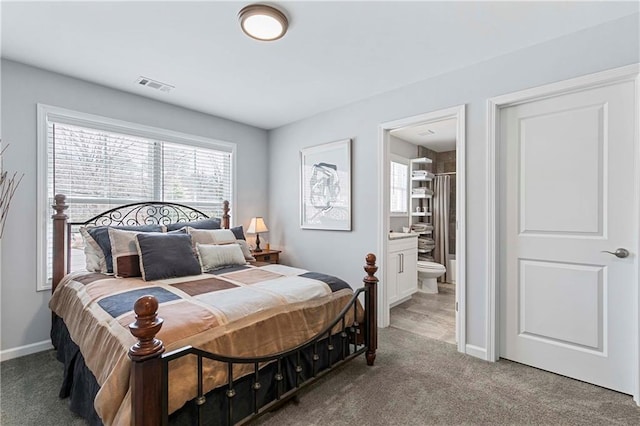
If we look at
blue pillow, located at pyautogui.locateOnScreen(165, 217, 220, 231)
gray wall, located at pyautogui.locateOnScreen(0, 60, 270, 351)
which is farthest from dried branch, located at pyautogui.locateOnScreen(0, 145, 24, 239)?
blue pillow, located at pyautogui.locateOnScreen(165, 217, 220, 231)

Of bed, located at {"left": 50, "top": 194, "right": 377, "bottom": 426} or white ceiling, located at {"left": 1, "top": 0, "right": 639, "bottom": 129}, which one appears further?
white ceiling, located at {"left": 1, "top": 0, "right": 639, "bottom": 129}

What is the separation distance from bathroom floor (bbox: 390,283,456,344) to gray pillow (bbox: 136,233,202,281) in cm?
215

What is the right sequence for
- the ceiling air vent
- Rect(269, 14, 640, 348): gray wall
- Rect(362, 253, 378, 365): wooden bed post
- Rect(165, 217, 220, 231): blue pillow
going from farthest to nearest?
Rect(165, 217, 220, 231): blue pillow, the ceiling air vent, Rect(362, 253, 378, 365): wooden bed post, Rect(269, 14, 640, 348): gray wall

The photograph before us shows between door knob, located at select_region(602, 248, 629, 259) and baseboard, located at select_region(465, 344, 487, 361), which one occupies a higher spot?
door knob, located at select_region(602, 248, 629, 259)

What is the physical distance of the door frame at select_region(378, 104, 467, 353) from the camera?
256cm

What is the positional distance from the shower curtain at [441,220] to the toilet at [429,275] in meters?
0.78

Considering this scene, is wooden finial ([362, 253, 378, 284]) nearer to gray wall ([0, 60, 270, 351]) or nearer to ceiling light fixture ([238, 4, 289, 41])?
ceiling light fixture ([238, 4, 289, 41])

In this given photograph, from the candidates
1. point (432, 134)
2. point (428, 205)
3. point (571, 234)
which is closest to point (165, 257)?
point (571, 234)

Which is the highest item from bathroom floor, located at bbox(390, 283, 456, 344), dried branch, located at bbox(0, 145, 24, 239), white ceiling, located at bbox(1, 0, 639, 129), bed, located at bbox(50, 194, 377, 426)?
white ceiling, located at bbox(1, 0, 639, 129)

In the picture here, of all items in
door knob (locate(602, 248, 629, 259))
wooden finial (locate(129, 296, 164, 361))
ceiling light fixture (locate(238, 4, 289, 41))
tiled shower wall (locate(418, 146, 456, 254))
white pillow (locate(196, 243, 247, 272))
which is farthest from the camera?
tiled shower wall (locate(418, 146, 456, 254))

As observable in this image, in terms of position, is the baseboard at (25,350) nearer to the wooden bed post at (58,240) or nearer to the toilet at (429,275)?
the wooden bed post at (58,240)

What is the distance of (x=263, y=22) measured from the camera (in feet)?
6.34

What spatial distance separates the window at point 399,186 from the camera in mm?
4664

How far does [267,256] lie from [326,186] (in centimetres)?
121
